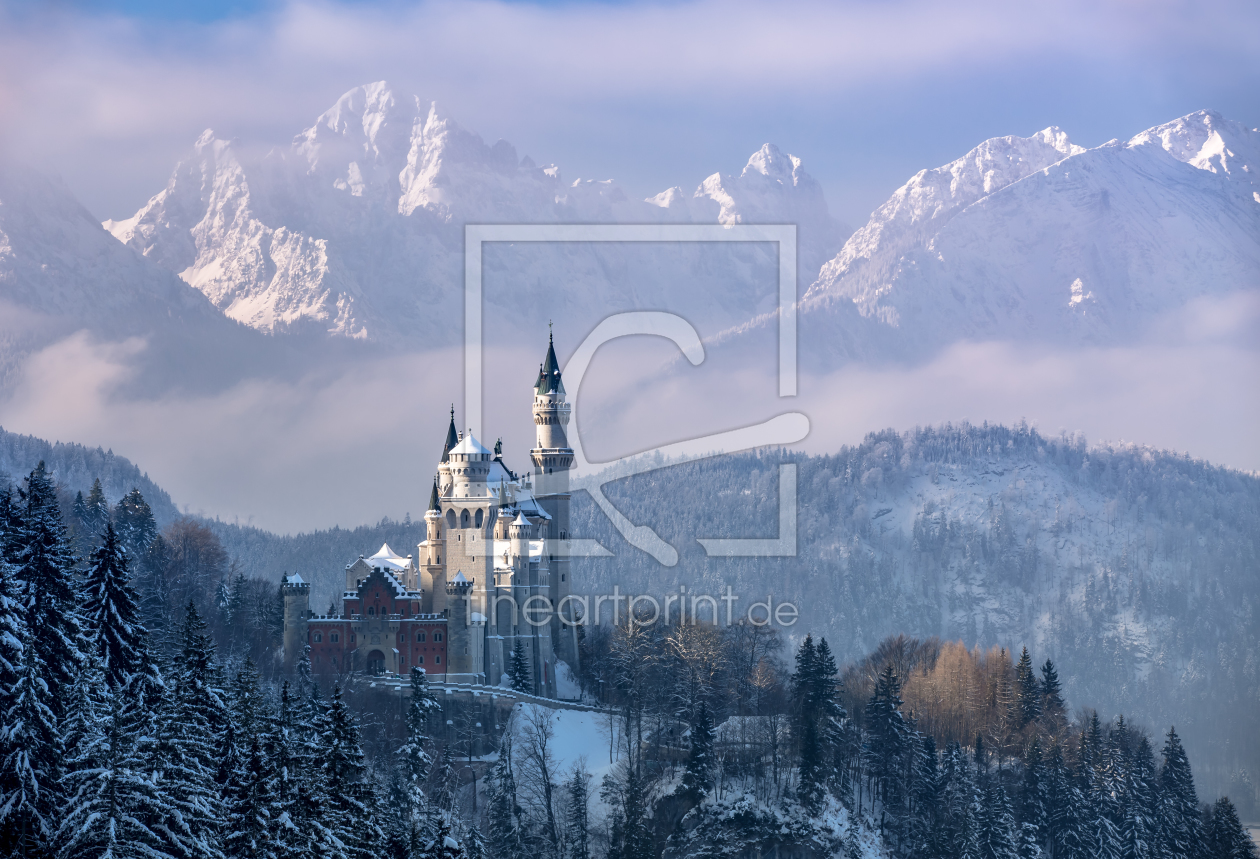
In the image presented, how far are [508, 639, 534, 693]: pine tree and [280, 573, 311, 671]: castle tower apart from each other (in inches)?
612

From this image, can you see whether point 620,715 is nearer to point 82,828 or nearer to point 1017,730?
point 1017,730

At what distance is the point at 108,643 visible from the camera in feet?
224

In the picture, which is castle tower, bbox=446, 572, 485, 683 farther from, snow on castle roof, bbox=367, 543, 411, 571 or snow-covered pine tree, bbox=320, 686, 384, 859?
snow-covered pine tree, bbox=320, 686, 384, 859

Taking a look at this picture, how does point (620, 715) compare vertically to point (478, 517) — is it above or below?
below

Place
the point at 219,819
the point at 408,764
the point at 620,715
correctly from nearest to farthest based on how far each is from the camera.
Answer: the point at 219,819, the point at 408,764, the point at 620,715

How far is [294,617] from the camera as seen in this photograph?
11606 centimetres

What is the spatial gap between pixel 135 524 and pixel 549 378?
36415 mm

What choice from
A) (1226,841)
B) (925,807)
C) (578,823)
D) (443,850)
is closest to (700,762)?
(578,823)

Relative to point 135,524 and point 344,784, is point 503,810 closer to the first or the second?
point 344,784

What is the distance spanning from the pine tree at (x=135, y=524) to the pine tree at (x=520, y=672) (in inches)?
1169

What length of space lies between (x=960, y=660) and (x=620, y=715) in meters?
33.8

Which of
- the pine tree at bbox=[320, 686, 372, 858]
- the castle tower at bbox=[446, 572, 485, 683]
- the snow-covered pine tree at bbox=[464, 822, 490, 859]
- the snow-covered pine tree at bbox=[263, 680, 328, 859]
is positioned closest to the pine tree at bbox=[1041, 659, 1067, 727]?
the castle tower at bbox=[446, 572, 485, 683]

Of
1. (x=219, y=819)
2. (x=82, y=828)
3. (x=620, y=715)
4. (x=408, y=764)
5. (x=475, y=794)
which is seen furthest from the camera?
(x=620, y=715)

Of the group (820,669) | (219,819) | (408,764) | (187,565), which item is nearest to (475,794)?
(408,764)
